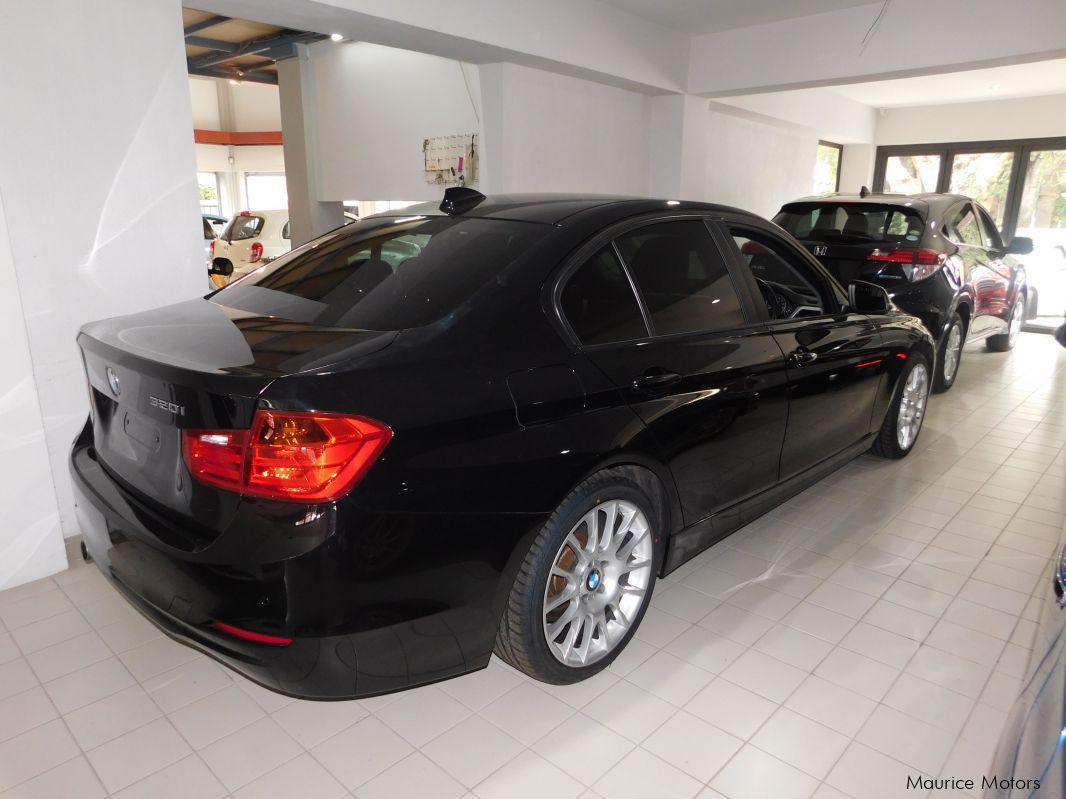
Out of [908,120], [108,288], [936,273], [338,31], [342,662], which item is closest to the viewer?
[342,662]

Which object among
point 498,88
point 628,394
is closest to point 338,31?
point 498,88

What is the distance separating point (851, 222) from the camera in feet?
17.1

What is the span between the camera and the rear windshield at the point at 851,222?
16.3ft

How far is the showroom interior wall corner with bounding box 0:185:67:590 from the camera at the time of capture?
8.38 feet

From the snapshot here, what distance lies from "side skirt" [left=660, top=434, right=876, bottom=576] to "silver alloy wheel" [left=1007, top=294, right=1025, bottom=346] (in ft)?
16.8

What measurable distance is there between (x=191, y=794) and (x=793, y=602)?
6.53 feet

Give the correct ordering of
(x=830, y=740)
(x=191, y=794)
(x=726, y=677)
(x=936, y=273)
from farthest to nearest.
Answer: (x=936, y=273) < (x=726, y=677) < (x=830, y=740) < (x=191, y=794)

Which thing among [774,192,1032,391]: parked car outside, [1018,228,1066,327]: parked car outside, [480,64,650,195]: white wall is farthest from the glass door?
[480,64,650,195]: white wall

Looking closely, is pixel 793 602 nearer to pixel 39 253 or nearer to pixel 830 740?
pixel 830 740

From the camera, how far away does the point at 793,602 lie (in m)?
2.61

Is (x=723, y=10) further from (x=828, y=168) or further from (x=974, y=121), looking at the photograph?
(x=828, y=168)

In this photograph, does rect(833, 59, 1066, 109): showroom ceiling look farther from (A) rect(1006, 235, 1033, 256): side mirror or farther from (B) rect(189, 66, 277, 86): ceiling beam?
(B) rect(189, 66, 277, 86): ceiling beam

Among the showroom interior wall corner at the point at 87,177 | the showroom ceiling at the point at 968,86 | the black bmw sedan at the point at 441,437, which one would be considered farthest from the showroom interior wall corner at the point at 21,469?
the showroom ceiling at the point at 968,86

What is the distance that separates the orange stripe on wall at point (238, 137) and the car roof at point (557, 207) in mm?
17746
